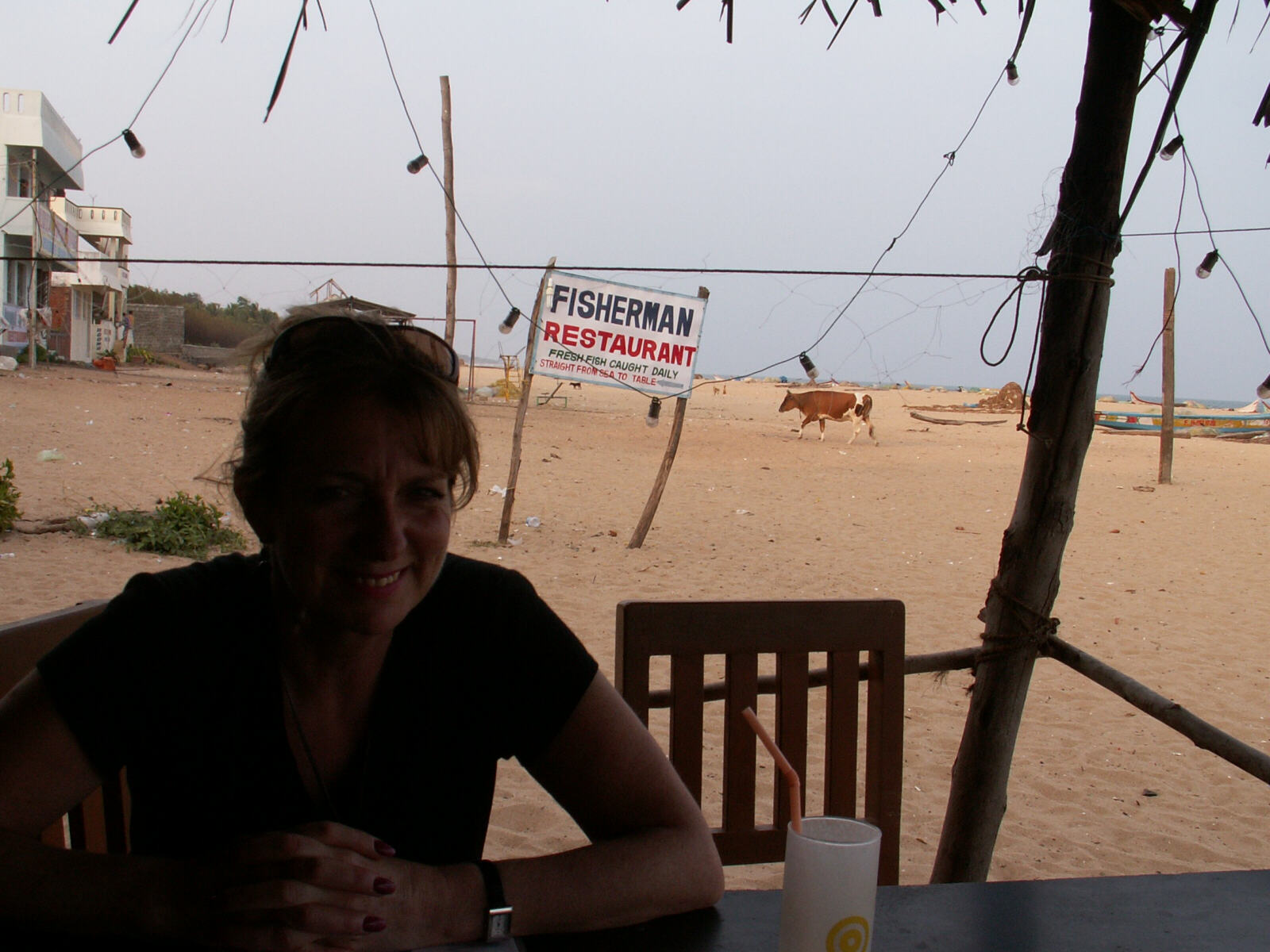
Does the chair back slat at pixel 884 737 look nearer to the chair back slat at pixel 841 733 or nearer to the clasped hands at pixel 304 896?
the chair back slat at pixel 841 733

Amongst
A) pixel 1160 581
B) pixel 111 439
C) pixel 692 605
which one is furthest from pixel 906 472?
pixel 692 605

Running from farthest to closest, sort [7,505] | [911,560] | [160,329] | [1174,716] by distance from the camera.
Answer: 1. [160,329]
2. [911,560]
3. [7,505]
4. [1174,716]

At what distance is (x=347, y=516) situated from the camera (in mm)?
1189

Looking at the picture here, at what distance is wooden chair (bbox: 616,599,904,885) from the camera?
1702 millimetres

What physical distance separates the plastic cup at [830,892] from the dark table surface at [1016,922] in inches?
4.9

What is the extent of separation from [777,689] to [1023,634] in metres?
0.79

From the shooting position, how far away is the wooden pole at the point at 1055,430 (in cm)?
208

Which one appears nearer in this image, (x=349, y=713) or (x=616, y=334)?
(x=349, y=713)

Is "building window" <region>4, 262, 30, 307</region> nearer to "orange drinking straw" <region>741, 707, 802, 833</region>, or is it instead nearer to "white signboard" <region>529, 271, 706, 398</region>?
"white signboard" <region>529, 271, 706, 398</region>

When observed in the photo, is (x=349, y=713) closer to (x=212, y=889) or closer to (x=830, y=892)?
(x=212, y=889)

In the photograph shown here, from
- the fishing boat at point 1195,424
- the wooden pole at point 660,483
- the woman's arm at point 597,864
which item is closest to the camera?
the woman's arm at point 597,864

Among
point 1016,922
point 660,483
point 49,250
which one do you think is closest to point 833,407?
point 660,483

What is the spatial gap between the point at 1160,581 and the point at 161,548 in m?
7.81

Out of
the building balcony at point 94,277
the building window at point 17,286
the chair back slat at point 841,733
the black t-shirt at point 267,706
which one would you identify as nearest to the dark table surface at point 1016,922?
the black t-shirt at point 267,706
